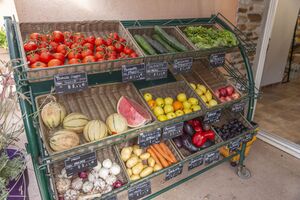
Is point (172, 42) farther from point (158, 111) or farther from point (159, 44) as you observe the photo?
point (158, 111)

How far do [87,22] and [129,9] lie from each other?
478 millimetres

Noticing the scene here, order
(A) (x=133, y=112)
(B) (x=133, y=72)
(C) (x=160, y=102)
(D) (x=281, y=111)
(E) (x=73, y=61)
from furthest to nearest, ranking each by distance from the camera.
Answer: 1. (D) (x=281, y=111)
2. (C) (x=160, y=102)
3. (A) (x=133, y=112)
4. (B) (x=133, y=72)
5. (E) (x=73, y=61)

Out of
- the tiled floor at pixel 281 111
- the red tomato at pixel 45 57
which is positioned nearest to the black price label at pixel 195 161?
the red tomato at pixel 45 57

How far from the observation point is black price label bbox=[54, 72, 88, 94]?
46.5 inches

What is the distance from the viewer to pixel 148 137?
1.53 metres

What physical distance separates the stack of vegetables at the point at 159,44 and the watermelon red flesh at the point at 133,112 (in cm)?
40

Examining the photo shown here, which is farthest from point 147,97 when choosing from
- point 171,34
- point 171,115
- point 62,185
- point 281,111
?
point 281,111

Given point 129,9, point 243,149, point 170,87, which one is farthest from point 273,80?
point 129,9

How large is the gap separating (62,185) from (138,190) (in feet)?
1.74

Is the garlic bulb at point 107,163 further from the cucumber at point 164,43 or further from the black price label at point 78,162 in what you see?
the cucumber at point 164,43

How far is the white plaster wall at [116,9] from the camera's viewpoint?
164cm

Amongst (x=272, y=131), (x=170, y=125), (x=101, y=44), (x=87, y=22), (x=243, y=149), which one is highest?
(x=87, y=22)

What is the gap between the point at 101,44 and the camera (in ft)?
4.99

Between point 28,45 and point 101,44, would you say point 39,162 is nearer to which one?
point 28,45
